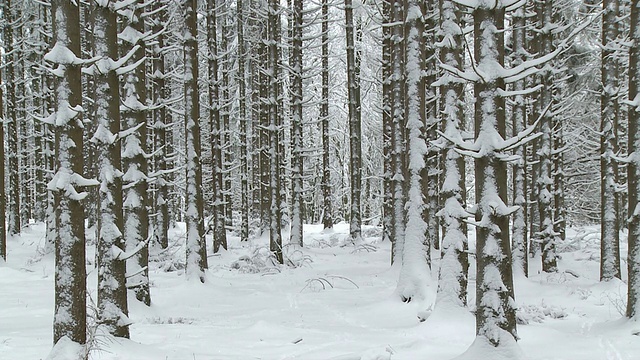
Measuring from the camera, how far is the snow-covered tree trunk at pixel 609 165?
1204 centimetres

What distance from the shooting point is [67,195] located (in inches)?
211

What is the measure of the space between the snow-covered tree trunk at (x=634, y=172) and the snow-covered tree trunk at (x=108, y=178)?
7836 mm

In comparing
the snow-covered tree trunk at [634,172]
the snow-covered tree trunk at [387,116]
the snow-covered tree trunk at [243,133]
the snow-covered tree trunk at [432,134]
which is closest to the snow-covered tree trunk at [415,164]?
the snow-covered tree trunk at [634,172]

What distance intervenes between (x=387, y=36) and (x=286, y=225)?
10.9 m

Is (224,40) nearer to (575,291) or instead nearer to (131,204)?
(131,204)

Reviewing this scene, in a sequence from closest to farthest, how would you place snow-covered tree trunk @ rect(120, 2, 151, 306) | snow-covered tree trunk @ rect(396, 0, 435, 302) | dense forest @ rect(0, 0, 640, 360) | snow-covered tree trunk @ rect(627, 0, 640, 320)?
dense forest @ rect(0, 0, 640, 360), snow-covered tree trunk @ rect(627, 0, 640, 320), snow-covered tree trunk @ rect(120, 2, 151, 306), snow-covered tree trunk @ rect(396, 0, 435, 302)

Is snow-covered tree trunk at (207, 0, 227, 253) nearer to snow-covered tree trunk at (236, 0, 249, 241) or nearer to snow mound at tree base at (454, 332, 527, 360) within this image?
snow-covered tree trunk at (236, 0, 249, 241)

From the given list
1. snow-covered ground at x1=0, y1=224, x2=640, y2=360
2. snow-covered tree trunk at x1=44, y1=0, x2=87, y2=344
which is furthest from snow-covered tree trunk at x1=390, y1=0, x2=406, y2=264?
snow-covered tree trunk at x1=44, y1=0, x2=87, y2=344

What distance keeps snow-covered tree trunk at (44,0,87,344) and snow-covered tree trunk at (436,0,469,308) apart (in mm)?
5537

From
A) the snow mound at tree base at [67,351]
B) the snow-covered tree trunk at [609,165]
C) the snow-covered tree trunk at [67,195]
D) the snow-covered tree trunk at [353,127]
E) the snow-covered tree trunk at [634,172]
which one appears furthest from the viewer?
the snow-covered tree trunk at [353,127]

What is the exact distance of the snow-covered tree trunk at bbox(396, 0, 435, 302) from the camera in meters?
10.0

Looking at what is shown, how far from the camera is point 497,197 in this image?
5.51 metres

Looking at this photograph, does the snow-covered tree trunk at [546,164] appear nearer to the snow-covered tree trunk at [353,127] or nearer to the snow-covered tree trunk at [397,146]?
the snow-covered tree trunk at [397,146]

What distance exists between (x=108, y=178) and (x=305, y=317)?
4.58 metres
